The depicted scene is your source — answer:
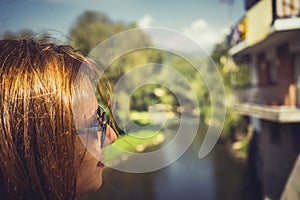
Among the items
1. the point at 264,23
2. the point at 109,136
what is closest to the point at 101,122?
the point at 109,136

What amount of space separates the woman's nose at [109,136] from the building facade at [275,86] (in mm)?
5664

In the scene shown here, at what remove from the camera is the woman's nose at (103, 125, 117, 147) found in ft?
2.56

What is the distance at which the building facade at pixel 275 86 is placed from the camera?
5.80 meters

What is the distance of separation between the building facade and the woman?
5757 mm

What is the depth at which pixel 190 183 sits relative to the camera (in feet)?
44.9

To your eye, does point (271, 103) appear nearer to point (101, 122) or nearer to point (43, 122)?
point (101, 122)

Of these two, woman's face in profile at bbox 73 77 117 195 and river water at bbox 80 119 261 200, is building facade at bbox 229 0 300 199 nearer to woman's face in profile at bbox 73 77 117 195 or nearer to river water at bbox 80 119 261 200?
river water at bbox 80 119 261 200

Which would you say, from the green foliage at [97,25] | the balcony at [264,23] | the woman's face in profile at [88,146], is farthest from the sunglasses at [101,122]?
the green foliage at [97,25]

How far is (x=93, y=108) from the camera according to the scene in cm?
74

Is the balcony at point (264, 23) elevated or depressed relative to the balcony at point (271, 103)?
elevated

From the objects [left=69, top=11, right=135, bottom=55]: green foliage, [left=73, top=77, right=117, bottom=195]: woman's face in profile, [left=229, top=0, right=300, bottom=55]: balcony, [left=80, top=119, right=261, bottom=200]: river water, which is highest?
[left=69, top=11, right=135, bottom=55]: green foliage

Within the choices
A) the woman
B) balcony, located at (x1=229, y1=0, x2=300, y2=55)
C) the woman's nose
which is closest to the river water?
balcony, located at (x1=229, y1=0, x2=300, y2=55)

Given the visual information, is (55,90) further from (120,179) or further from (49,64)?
(120,179)

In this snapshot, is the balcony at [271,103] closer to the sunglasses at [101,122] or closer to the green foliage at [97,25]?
the sunglasses at [101,122]
